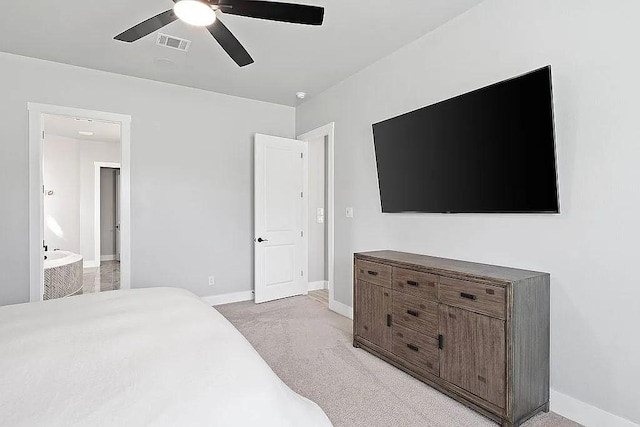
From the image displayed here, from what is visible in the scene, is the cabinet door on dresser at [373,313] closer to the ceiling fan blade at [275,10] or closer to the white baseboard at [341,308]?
the white baseboard at [341,308]

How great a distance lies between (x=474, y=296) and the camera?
2.12m

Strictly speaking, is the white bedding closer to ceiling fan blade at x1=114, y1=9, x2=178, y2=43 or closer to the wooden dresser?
Result: the wooden dresser

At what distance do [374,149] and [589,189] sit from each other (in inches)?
75.7

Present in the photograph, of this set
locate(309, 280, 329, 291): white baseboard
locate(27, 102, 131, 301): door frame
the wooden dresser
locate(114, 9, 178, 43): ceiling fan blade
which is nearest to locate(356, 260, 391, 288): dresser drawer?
the wooden dresser

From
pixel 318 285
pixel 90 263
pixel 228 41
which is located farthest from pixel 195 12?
pixel 90 263

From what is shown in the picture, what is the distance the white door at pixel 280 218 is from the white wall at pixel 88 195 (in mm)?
4635

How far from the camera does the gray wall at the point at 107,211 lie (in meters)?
8.30

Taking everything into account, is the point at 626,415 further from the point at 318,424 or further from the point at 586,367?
the point at 318,424

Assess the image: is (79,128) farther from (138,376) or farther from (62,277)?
(138,376)

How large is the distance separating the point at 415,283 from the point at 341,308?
5.65 ft

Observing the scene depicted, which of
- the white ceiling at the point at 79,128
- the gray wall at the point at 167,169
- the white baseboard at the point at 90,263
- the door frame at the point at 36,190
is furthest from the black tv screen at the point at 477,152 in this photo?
the white baseboard at the point at 90,263

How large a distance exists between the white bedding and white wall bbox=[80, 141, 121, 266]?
6.19 m

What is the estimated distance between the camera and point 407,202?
3.12 metres

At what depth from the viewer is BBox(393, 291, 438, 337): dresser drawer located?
2.39 meters
